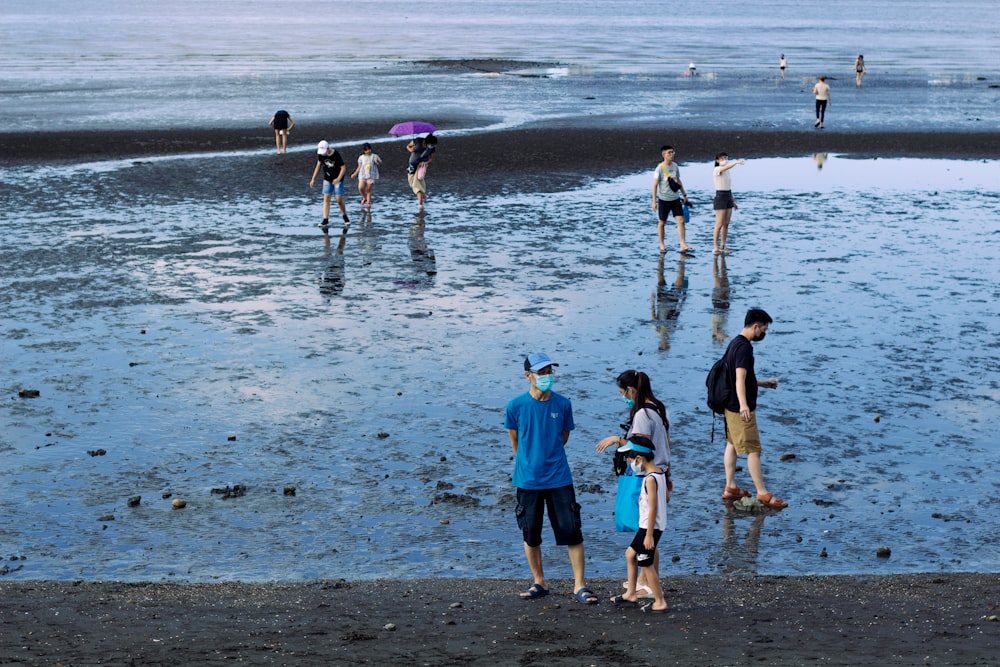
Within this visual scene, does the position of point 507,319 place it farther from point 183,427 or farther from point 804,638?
point 804,638

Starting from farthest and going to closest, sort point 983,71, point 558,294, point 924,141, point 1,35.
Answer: point 1,35, point 983,71, point 924,141, point 558,294

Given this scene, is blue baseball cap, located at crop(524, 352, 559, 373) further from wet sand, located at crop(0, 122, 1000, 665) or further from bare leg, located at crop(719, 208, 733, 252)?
bare leg, located at crop(719, 208, 733, 252)

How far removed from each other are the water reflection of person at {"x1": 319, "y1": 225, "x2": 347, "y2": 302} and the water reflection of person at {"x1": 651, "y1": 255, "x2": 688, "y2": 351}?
4.79m

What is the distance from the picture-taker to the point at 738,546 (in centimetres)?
1059

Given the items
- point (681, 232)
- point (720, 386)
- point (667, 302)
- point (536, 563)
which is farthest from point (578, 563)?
point (681, 232)

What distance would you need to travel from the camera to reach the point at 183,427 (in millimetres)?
13531

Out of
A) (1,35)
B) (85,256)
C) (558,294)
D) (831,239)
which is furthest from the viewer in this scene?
(1,35)

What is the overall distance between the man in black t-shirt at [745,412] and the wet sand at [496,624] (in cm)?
172

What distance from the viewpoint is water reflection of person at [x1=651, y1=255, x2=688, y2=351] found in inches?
682

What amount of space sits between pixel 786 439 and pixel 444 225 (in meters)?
13.1

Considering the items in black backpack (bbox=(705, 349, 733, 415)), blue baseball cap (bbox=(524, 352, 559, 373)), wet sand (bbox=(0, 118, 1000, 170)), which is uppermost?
blue baseball cap (bbox=(524, 352, 559, 373))

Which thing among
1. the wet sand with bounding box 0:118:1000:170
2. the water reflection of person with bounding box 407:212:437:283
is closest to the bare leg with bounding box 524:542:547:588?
the water reflection of person with bounding box 407:212:437:283

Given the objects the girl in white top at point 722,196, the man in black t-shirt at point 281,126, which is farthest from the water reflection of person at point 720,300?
the man in black t-shirt at point 281,126

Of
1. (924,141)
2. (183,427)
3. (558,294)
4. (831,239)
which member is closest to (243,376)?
(183,427)
